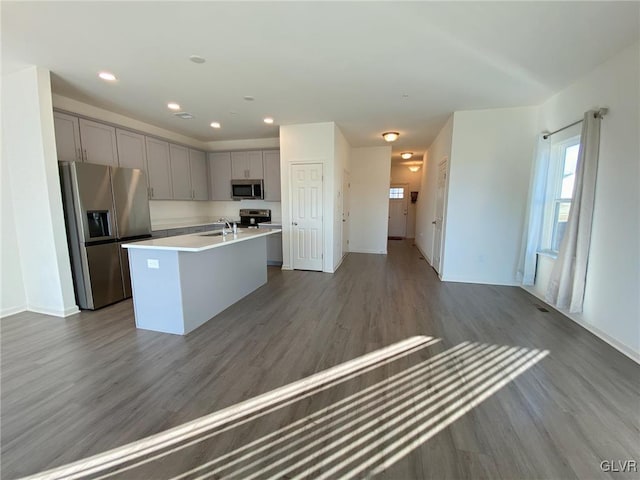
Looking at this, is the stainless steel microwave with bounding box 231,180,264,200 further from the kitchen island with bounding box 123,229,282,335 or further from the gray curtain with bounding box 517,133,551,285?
the gray curtain with bounding box 517,133,551,285

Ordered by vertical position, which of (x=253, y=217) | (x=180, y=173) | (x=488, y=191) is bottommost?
(x=253, y=217)

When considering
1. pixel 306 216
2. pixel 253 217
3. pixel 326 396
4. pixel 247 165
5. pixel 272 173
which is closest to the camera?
pixel 326 396

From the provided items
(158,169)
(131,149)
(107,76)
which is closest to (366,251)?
(158,169)

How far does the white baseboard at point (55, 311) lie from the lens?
3.23m

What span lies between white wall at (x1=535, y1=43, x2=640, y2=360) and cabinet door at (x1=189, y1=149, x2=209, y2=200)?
6433 millimetres

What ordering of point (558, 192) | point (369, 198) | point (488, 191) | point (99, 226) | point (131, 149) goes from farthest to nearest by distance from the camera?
point (369, 198), point (131, 149), point (488, 191), point (558, 192), point (99, 226)

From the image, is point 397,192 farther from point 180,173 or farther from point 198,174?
point 180,173

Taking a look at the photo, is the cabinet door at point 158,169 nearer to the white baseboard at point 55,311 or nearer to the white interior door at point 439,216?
the white baseboard at point 55,311

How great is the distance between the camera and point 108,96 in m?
3.62

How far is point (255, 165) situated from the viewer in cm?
600

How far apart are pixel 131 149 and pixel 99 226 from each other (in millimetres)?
1689

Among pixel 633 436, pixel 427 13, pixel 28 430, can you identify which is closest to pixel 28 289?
pixel 28 430

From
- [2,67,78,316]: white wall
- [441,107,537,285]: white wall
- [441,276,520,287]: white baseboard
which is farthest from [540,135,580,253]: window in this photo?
[2,67,78,316]: white wall

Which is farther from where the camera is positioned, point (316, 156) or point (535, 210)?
point (316, 156)
